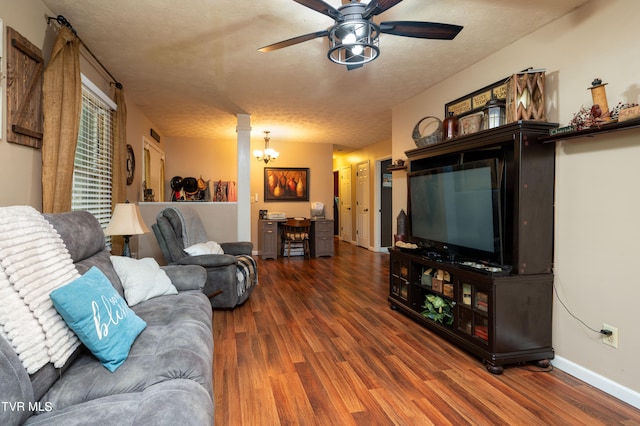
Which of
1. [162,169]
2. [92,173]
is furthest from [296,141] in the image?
[92,173]

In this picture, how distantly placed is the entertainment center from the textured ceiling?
798mm

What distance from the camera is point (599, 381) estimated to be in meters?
1.96

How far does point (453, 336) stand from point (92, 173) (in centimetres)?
350

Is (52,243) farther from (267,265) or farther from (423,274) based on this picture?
(267,265)

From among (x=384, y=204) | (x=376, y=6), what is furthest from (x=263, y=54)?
(x=384, y=204)

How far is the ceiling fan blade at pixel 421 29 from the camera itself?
6.07 ft

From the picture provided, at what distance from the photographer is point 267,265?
222 inches

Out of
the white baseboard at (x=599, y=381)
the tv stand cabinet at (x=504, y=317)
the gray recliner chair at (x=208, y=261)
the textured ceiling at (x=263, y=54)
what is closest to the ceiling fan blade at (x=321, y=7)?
the textured ceiling at (x=263, y=54)

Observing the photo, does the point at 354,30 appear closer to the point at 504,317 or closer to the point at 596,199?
the point at 596,199

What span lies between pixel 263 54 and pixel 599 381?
3.38m

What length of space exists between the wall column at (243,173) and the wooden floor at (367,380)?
5.43 ft

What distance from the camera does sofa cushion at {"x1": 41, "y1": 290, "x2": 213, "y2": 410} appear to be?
3.76 ft

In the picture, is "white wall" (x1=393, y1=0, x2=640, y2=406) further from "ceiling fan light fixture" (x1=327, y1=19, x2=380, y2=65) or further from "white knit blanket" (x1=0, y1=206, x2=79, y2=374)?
"white knit blanket" (x1=0, y1=206, x2=79, y2=374)

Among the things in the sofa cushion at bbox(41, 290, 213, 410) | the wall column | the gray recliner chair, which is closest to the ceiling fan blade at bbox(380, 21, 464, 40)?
the sofa cushion at bbox(41, 290, 213, 410)
